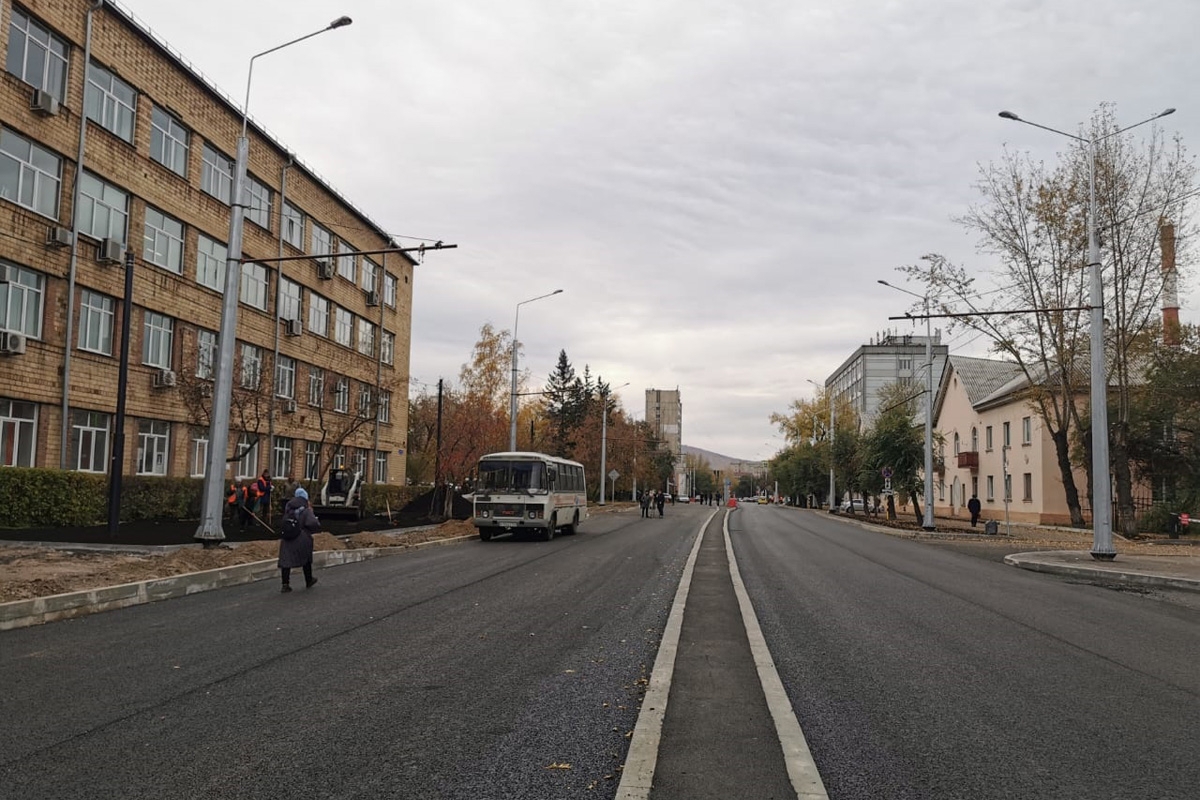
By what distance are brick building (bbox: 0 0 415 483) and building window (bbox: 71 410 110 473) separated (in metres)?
0.06

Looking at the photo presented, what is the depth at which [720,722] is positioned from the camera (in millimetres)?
5555

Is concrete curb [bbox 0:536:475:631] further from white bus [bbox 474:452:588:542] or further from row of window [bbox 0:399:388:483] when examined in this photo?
white bus [bbox 474:452:588:542]

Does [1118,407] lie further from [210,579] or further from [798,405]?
[798,405]

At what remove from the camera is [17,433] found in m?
23.1

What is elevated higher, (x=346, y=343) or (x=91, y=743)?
(x=346, y=343)

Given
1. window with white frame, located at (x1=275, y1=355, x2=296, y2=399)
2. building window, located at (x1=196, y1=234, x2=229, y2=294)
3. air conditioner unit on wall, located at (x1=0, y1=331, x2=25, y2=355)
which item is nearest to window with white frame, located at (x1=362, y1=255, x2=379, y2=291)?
window with white frame, located at (x1=275, y1=355, x2=296, y2=399)

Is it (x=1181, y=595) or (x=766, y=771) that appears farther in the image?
(x=1181, y=595)

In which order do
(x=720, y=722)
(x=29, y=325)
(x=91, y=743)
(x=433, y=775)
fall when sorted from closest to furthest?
(x=433, y=775)
(x=91, y=743)
(x=720, y=722)
(x=29, y=325)

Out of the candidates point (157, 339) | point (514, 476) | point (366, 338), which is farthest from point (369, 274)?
point (514, 476)

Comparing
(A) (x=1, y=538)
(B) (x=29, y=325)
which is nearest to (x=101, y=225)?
(B) (x=29, y=325)

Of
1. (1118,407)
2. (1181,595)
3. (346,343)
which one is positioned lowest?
(1181,595)

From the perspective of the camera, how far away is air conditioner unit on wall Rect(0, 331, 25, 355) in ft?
71.8

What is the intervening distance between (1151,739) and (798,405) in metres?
94.5

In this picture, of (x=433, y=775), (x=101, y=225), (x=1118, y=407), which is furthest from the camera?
(x=1118, y=407)
